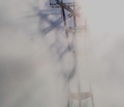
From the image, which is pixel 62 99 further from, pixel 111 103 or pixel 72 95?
pixel 111 103

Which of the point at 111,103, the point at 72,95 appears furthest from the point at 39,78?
the point at 111,103

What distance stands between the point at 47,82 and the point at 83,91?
3.86m

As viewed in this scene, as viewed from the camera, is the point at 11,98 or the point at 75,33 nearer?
the point at 75,33

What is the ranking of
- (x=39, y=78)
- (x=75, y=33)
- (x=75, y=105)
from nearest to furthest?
(x=75, y=33), (x=75, y=105), (x=39, y=78)

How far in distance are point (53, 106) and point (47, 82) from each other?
8.26 feet

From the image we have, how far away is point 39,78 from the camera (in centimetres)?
1883

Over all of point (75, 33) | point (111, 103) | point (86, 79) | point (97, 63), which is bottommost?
point (111, 103)

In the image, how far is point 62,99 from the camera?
1803 cm

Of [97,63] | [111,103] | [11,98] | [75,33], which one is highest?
[75,33]

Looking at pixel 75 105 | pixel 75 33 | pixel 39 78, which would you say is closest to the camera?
pixel 75 33

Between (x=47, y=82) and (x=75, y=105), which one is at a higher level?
(x=47, y=82)

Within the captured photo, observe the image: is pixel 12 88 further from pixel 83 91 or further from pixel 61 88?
pixel 83 91

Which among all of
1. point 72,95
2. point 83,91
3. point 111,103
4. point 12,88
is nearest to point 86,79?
point 83,91

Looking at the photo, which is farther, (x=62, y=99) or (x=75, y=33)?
(x=62, y=99)
